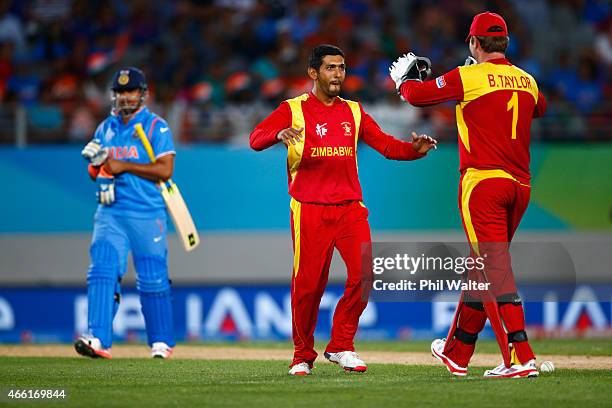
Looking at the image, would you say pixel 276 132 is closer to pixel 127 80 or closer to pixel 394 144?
pixel 394 144

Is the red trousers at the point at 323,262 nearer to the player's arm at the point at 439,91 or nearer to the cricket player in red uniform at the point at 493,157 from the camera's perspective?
the cricket player in red uniform at the point at 493,157

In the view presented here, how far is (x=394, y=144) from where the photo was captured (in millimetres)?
8531

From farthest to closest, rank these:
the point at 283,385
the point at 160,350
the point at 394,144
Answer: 1. the point at 160,350
2. the point at 394,144
3. the point at 283,385

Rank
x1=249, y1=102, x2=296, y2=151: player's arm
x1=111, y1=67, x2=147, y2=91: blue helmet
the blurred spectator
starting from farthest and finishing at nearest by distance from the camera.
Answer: the blurred spectator → x1=111, y1=67, x2=147, y2=91: blue helmet → x1=249, y1=102, x2=296, y2=151: player's arm

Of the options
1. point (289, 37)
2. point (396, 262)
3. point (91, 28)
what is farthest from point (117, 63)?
point (396, 262)

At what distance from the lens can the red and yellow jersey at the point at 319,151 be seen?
8320mm

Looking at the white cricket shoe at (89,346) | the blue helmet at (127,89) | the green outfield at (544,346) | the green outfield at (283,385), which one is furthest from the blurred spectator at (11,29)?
the green outfield at (283,385)

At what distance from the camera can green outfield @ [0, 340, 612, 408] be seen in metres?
6.93

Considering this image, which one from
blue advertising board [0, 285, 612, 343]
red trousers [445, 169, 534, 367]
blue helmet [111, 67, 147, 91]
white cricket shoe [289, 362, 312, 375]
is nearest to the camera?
red trousers [445, 169, 534, 367]

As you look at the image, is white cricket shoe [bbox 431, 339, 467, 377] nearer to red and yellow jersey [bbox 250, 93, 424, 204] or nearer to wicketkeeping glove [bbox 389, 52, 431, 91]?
red and yellow jersey [bbox 250, 93, 424, 204]

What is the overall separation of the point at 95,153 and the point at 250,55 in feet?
22.7

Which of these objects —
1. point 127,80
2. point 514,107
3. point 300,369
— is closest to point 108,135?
point 127,80

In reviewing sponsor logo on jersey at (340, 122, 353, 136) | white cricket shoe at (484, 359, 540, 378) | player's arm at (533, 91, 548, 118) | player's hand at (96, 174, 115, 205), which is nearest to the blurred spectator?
player's hand at (96, 174, 115, 205)

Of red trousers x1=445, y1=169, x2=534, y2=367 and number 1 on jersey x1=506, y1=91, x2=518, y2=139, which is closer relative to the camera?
red trousers x1=445, y1=169, x2=534, y2=367
